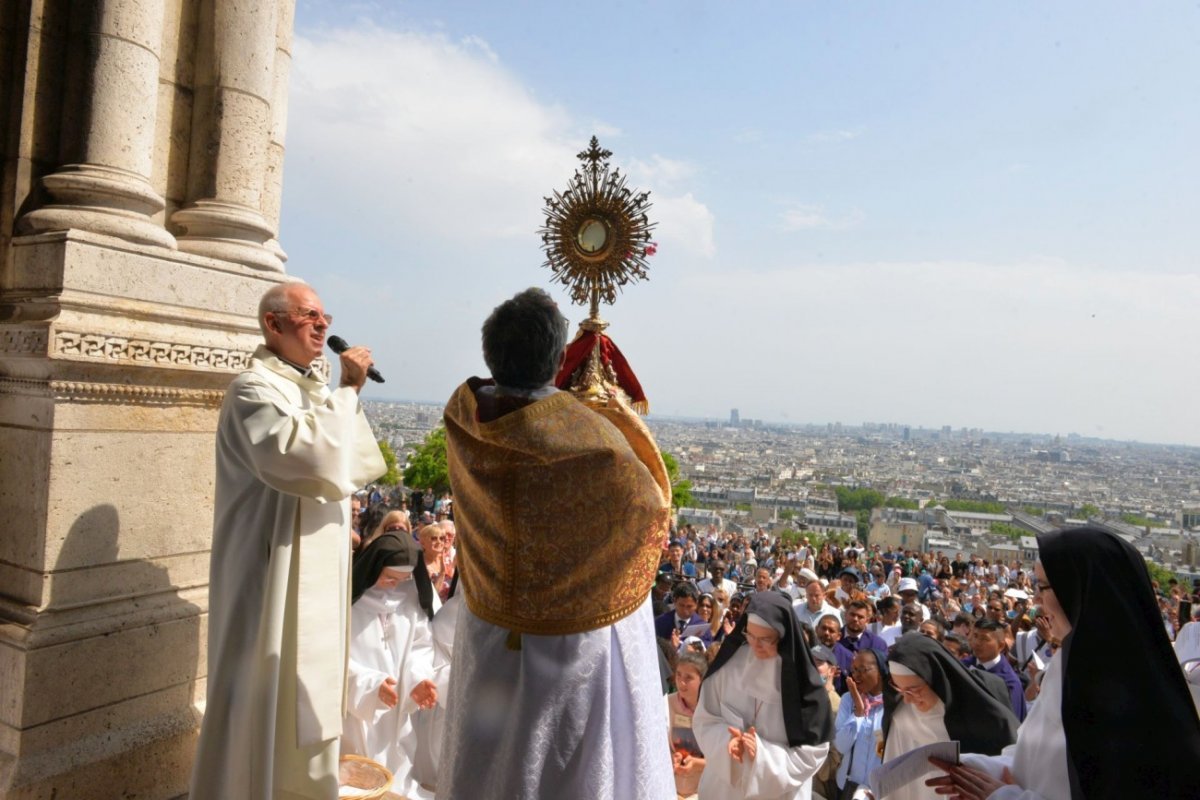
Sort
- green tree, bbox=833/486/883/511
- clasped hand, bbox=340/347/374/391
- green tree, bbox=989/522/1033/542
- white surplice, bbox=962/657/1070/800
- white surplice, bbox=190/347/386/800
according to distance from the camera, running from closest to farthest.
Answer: white surplice, bbox=962/657/1070/800, white surplice, bbox=190/347/386/800, clasped hand, bbox=340/347/374/391, green tree, bbox=989/522/1033/542, green tree, bbox=833/486/883/511

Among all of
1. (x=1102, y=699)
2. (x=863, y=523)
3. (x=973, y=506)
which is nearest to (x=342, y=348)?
(x=1102, y=699)

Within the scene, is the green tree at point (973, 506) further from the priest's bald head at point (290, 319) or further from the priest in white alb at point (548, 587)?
the priest's bald head at point (290, 319)

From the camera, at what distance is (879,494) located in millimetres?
117188

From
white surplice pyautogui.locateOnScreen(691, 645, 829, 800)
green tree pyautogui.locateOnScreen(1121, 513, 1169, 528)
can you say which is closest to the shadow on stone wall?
white surplice pyautogui.locateOnScreen(691, 645, 829, 800)

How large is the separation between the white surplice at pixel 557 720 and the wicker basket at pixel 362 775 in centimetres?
93

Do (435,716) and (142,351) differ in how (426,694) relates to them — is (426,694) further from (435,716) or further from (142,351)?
(142,351)

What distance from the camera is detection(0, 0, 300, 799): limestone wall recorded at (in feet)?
9.74

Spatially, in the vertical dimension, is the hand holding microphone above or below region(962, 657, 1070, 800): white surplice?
above

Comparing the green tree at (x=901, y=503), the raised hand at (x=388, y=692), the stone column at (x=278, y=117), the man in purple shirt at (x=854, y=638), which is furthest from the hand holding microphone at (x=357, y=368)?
the green tree at (x=901, y=503)

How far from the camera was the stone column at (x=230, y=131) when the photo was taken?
12.1 ft

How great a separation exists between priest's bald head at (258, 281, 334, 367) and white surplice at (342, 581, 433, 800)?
5.78 feet

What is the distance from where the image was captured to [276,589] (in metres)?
2.74

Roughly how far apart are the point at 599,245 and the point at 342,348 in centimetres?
307

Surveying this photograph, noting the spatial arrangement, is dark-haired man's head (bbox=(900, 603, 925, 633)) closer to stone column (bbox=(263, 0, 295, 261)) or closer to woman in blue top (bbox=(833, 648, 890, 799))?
woman in blue top (bbox=(833, 648, 890, 799))
